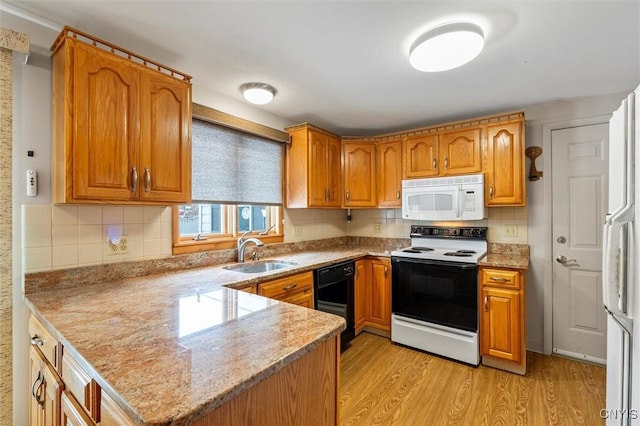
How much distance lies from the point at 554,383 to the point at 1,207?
12.0ft

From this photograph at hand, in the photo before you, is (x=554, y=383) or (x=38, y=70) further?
(x=554, y=383)

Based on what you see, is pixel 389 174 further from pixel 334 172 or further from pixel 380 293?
pixel 380 293

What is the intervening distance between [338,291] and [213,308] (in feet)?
5.08

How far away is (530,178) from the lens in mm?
2693

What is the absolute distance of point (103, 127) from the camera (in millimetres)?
1472

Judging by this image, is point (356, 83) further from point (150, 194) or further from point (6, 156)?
point (6, 156)

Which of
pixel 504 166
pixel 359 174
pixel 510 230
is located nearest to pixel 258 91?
pixel 359 174

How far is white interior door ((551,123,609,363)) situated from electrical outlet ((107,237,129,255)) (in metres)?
3.46

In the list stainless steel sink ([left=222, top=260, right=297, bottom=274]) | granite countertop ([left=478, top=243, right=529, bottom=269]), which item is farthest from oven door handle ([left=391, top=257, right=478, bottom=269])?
stainless steel sink ([left=222, top=260, right=297, bottom=274])

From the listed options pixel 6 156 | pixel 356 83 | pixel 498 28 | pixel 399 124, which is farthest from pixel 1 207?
pixel 399 124

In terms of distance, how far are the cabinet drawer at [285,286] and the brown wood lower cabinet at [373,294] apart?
0.80m

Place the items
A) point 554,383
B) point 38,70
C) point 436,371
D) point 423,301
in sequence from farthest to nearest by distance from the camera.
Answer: point 423,301
point 436,371
point 554,383
point 38,70

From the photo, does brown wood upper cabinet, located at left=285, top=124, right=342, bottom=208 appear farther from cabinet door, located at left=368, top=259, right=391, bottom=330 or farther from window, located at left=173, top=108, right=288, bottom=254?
cabinet door, located at left=368, top=259, right=391, bottom=330

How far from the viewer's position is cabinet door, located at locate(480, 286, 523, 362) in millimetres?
2275
